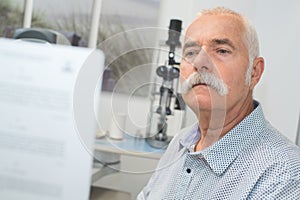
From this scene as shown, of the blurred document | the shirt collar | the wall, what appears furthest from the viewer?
the wall

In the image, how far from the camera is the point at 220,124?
0.82 m

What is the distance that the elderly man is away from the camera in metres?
0.72

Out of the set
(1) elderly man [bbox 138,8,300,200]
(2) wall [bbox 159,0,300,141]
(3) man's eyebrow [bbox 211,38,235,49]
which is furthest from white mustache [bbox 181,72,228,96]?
(2) wall [bbox 159,0,300,141]

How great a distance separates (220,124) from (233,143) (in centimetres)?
6

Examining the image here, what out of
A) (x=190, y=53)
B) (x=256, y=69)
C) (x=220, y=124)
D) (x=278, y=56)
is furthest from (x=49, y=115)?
(x=278, y=56)

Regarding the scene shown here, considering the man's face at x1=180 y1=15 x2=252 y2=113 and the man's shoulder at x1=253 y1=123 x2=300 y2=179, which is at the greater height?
the man's face at x1=180 y1=15 x2=252 y2=113

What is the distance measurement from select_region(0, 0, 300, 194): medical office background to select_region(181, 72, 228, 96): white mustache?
0.65 meters

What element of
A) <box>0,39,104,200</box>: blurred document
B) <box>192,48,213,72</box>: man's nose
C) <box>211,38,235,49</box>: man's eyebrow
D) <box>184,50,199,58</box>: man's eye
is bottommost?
<box>0,39,104,200</box>: blurred document

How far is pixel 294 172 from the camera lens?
71cm

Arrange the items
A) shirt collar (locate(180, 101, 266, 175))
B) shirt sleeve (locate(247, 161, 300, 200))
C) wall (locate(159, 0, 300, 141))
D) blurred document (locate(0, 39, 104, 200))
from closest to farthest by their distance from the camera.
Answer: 1. blurred document (locate(0, 39, 104, 200))
2. shirt sleeve (locate(247, 161, 300, 200))
3. shirt collar (locate(180, 101, 266, 175))
4. wall (locate(159, 0, 300, 141))

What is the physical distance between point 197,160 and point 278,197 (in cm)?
22

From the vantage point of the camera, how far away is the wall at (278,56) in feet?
5.43

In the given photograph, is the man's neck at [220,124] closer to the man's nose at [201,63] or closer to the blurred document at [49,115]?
the man's nose at [201,63]

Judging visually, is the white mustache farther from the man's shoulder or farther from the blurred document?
the blurred document
